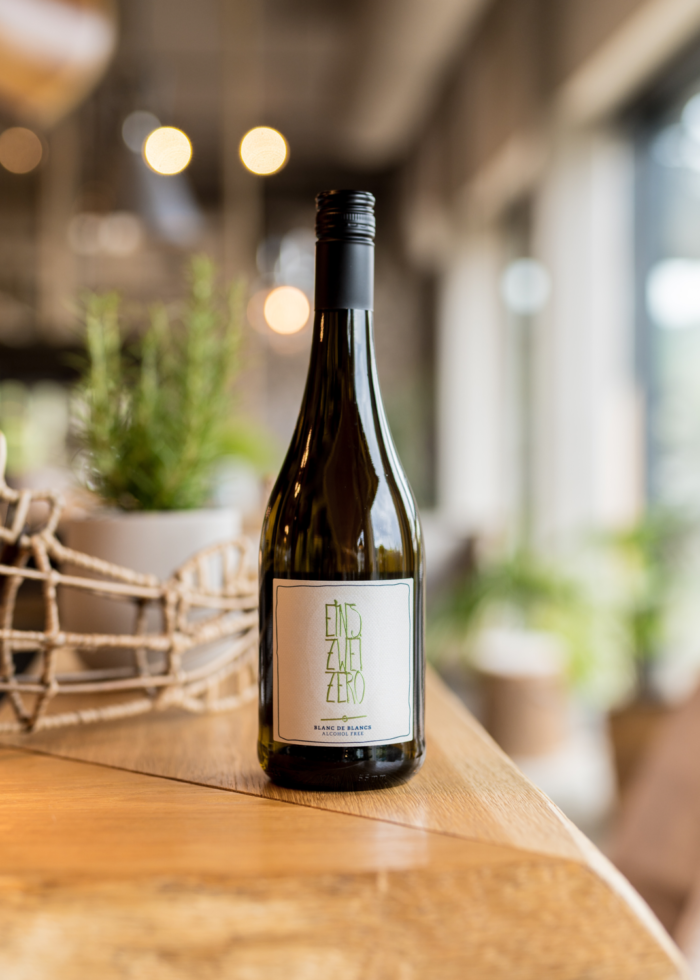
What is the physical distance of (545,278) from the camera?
142 inches

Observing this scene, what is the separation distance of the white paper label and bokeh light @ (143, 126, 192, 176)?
5.18 feet

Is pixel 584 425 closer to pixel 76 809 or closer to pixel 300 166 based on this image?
pixel 76 809

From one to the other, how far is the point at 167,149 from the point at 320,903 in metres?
2.04

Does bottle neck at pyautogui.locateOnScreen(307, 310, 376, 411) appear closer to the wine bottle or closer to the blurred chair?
the wine bottle

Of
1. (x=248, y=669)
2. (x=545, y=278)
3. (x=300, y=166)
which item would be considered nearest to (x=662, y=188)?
(x=545, y=278)

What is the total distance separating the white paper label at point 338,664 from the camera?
1.46 ft

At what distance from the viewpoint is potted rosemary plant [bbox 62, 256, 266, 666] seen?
63cm

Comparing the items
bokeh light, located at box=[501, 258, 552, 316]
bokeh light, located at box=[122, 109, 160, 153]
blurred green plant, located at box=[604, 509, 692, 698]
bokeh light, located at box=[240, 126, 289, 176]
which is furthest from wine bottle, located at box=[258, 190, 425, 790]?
bokeh light, located at box=[501, 258, 552, 316]

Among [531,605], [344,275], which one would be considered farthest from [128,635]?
[531,605]

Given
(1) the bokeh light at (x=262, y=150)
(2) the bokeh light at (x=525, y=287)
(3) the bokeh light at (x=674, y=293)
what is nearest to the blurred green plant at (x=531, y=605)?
(3) the bokeh light at (x=674, y=293)

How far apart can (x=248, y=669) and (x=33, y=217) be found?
6.22 metres

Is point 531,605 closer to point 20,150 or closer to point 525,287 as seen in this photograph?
point 525,287

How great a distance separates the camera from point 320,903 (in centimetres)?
34

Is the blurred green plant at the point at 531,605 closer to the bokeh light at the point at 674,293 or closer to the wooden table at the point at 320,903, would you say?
the bokeh light at the point at 674,293
